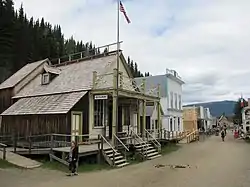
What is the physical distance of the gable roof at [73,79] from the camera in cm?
2212

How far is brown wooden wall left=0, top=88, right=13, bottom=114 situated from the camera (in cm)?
2720

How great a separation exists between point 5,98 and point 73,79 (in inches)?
320

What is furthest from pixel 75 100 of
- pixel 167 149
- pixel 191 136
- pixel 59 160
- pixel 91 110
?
pixel 191 136

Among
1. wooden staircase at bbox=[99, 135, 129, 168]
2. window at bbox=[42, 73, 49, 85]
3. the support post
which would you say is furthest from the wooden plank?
window at bbox=[42, 73, 49, 85]

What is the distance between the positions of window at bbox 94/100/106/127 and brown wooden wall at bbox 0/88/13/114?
9.45 m

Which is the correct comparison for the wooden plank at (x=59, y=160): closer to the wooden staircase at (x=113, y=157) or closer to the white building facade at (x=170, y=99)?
the wooden staircase at (x=113, y=157)

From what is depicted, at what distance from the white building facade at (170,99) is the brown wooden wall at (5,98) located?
14317 mm

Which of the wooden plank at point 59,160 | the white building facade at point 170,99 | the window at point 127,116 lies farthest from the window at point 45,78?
the white building facade at point 170,99

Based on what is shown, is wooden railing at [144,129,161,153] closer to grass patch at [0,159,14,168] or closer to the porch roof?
the porch roof

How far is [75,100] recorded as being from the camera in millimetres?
19828

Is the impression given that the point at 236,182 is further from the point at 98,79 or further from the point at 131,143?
the point at 98,79

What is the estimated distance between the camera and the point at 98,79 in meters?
20.6

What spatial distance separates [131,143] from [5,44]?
128ft

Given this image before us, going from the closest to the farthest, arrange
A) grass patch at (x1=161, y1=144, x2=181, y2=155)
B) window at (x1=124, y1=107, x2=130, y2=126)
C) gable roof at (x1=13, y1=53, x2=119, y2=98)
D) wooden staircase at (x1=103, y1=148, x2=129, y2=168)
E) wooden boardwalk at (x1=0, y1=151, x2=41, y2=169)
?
wooden boardwalk at (x1=0, y1=151, x2=41, y2=169) → wooden staircase at (x1=103, y1=148, x2=129, y2=168) → gable roof at (x1=13, y1=53, x2=119, y2=98) → grass patch at (x1=161, y1=144, x2=181, y2=155) → window at (x1=124, y1=107, x2=130, y2=126)
